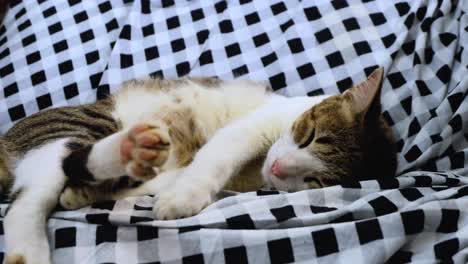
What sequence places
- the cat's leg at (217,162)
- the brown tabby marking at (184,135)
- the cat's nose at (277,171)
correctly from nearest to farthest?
the cat's leg at (217,162) < the cat's nose at (277,171) < the brown tabby marking at (184,135)

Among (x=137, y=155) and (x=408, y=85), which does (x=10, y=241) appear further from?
(x=408, y=85)

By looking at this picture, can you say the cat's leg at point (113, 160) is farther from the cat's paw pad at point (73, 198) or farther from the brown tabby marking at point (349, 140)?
the brown tabby marking at point (349, 140)

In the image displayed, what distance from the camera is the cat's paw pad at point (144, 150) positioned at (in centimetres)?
114

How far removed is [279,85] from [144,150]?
0.85m

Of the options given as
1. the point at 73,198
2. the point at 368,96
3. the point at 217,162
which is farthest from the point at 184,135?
the point at 368,96

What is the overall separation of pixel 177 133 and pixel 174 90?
8.0 inches

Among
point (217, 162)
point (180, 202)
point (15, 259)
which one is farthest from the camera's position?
point (217, 162)

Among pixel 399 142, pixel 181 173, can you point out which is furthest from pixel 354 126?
pixel 181 173

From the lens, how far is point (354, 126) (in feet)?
4.91

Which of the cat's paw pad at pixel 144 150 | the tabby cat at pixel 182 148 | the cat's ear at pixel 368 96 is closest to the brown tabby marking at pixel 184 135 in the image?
the tabby cat at pixel 182 148

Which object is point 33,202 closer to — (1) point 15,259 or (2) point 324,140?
(1) point 15,259

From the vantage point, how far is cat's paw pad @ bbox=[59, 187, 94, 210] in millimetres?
1254

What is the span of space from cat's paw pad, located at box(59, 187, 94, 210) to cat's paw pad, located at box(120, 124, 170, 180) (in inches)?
6.4

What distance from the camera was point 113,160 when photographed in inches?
47.0
